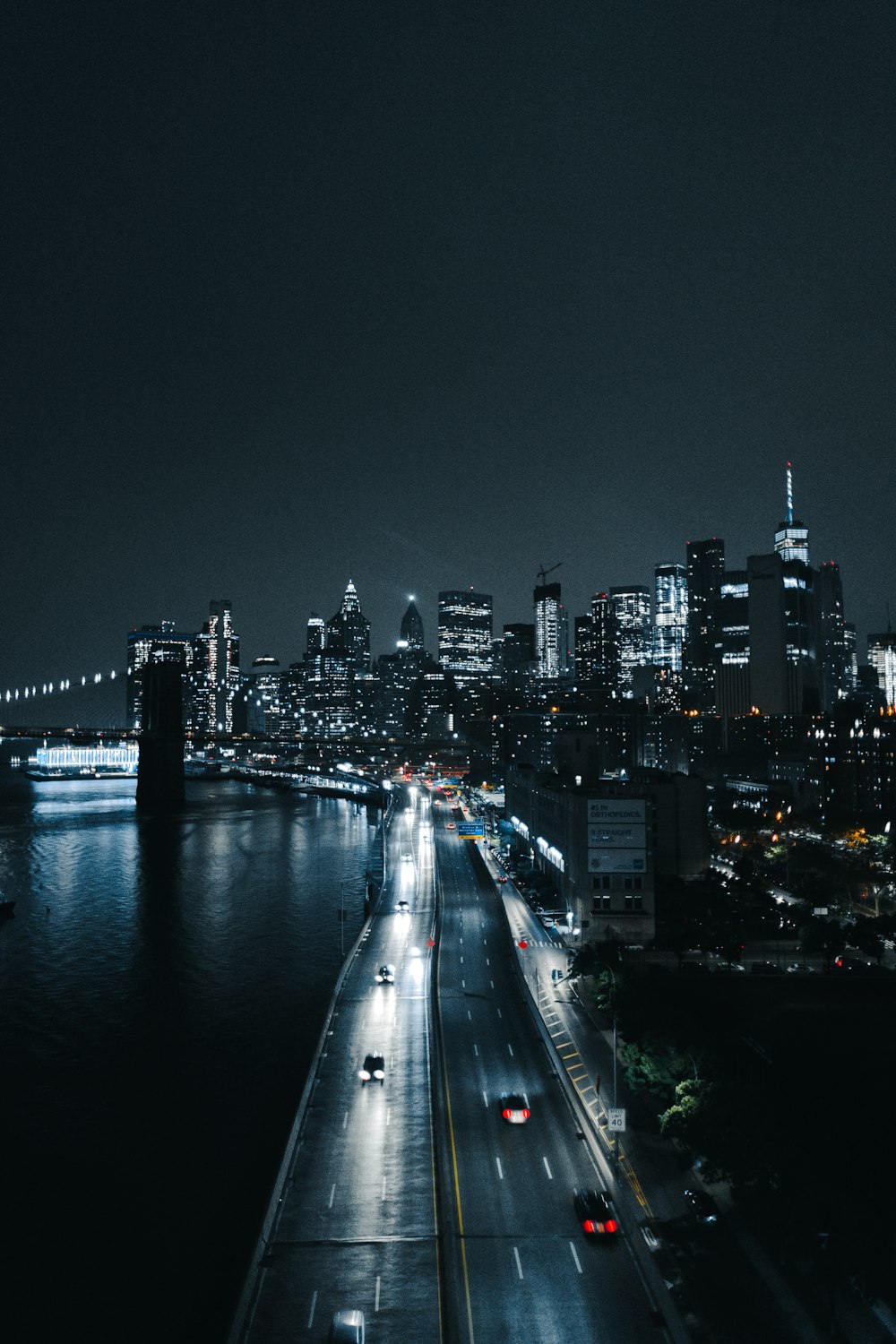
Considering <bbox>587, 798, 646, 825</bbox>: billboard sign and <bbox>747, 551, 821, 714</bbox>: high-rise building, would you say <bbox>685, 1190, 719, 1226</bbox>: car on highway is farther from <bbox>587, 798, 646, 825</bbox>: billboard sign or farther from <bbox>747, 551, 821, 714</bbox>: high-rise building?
<bbox>747, 551, 821, 714</bbox>: high-rise building

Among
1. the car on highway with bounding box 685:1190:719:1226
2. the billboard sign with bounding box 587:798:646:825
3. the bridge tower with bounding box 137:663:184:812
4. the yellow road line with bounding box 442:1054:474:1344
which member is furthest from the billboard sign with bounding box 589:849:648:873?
the bridge tower with bounding box 137:663:184:812

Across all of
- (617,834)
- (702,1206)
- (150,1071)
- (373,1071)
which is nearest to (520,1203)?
(702,1206)

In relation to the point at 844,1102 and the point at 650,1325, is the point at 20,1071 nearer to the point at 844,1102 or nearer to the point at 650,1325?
the point at 650,1325

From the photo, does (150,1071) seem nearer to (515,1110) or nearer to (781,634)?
(515,1110)

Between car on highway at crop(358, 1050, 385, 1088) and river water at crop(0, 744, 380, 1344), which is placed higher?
car on highway at crop(358, 1050, 385, 1088)

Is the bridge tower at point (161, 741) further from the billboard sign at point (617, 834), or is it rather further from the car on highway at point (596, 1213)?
the car on highway at point (596, 1213)

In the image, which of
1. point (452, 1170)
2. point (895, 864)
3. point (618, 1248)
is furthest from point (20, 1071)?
point (895, 864)
